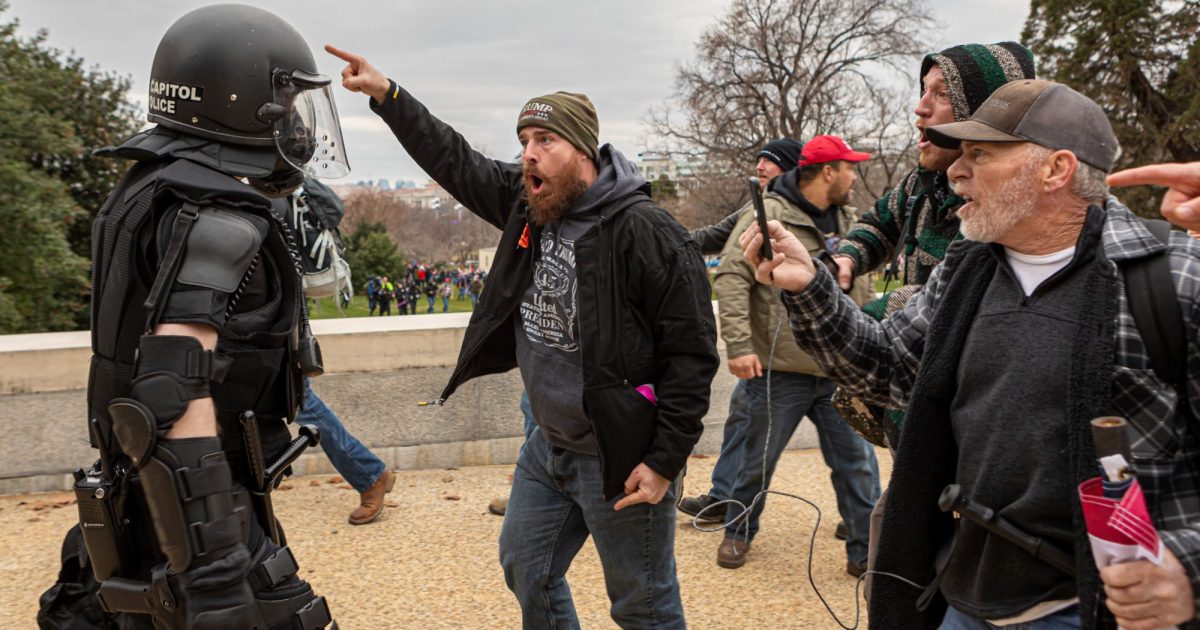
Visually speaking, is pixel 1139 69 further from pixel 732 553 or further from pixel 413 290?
pixel 732 553

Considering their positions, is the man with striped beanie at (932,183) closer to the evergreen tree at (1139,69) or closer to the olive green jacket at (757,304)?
the olive green jacket at (757,304)

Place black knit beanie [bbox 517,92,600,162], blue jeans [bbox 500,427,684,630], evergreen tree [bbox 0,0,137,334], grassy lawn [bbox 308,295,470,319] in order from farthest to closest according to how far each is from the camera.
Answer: grassy lawn [bbox 308,295,470,319], evergreen tree [bbox 0,0,137,334], black knit beanie [bbox 517,92,600,162], blue jeans [bbox 500,427,684,630]

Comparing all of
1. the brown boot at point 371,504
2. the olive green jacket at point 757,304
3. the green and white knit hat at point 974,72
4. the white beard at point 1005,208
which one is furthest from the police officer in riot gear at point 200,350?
the brown boot at point 371,504

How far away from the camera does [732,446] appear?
522 centimetres

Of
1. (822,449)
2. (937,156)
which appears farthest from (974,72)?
(822,449)

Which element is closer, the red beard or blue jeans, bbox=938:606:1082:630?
blue jeans, bbox=938:606:1082:630

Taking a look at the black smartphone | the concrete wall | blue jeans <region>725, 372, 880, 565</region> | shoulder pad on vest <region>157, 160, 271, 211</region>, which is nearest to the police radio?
shoulder pad on vest <region>157, 160, 271, 211</region>

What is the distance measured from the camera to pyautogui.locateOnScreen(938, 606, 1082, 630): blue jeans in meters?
2.06

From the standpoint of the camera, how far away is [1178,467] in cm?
185

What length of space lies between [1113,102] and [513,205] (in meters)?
33.1

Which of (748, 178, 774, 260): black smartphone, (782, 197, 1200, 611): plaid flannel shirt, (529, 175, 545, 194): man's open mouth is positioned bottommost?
(782, 197, 1200, 611): plaid flannel shirt

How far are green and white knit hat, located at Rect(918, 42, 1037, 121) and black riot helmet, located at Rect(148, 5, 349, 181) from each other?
193 cm

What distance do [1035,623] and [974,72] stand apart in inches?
64.7

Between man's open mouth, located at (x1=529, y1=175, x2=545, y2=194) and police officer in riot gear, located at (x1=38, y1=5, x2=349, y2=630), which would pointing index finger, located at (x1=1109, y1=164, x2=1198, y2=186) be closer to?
man's open mouth, located at (x1=529, y1=175, x2=545, y2=194)
